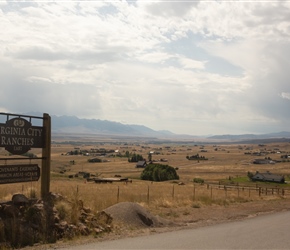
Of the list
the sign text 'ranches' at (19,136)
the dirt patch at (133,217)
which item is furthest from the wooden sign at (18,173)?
the dirt patch at (133,217)

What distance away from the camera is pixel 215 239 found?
1326cm

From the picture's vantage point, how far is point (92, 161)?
14825 cm

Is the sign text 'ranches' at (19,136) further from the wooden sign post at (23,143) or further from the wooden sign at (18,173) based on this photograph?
the wooden sign at (18,173)

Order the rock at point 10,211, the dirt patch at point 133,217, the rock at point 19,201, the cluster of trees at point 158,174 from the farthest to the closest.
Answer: the cluster of trees at point 158,174, the dirt patch at point 133,217, the rock at point 19,201, the rock at point 10,211

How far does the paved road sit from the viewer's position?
1187cm

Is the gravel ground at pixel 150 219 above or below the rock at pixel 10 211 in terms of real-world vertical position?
below

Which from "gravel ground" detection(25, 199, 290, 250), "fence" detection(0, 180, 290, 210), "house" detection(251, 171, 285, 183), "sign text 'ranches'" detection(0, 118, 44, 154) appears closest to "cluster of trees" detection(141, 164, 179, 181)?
"house" detection(251, 171, 285, 183)

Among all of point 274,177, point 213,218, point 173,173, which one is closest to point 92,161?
point 173,173

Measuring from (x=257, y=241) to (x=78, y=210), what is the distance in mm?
6699

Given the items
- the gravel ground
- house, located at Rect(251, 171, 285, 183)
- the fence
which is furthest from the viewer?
house, located at Rect(251, 171, 285, 183)

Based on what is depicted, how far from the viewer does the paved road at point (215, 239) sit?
11.9 meters

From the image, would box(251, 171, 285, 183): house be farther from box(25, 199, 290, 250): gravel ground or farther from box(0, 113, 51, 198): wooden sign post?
box(0, 113, 51, 198): wooden sign post

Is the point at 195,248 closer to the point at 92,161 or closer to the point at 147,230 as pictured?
the point at 147,230

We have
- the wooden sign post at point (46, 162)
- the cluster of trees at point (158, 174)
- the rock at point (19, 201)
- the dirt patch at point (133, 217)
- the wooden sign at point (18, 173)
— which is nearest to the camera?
the rock at point (19, 201)
